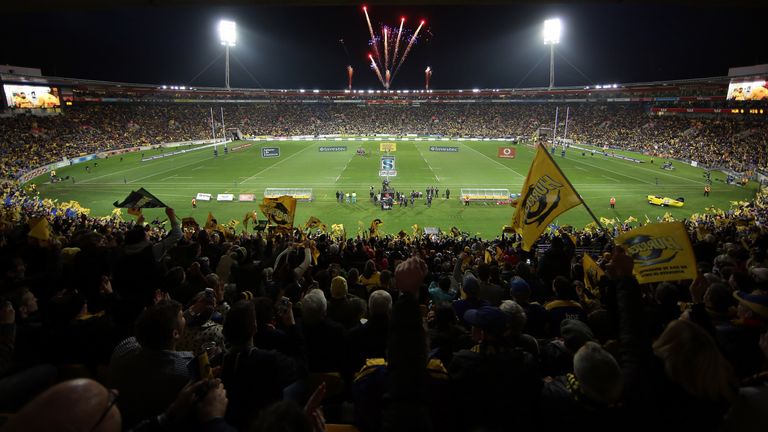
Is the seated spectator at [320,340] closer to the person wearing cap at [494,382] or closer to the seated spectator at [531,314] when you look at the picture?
the person wearing cap at [494,382]

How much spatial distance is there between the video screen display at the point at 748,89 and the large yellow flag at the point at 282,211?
6966 centimetres

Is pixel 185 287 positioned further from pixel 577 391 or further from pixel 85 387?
pixel 577 391

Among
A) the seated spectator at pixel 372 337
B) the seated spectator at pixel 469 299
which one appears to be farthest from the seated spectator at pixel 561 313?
the seated spectator at pixel 372 337

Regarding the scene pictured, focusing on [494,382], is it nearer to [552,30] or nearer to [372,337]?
[372,337]

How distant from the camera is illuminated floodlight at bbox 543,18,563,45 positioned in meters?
81.6

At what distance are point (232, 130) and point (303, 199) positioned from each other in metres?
62.6

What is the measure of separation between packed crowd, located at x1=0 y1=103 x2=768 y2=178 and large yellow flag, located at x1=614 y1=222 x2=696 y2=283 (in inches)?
2104

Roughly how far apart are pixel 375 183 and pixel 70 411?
41140mm

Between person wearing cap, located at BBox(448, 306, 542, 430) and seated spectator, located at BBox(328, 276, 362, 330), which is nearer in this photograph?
person wearing cap, located at BBox(448, 306, 542, 430)

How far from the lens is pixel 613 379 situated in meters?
2.85

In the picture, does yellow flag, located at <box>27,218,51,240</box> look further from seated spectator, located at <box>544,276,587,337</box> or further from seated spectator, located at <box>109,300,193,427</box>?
seated spectator, located at <box>544,276,587,337</box>

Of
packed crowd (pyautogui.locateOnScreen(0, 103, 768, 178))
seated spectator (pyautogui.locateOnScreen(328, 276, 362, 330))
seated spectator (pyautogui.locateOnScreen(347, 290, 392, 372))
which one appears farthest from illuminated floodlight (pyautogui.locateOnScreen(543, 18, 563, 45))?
seated spectator (pyautogui.locateOnScreen(347, 290, 392, 372))

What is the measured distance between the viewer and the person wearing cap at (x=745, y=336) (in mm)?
4160

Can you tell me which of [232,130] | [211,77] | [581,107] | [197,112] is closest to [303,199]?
[232,130]
